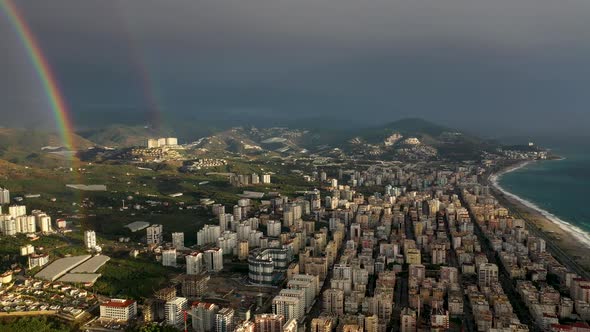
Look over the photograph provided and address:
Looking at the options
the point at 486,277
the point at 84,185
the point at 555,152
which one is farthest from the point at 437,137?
the point at 486,277

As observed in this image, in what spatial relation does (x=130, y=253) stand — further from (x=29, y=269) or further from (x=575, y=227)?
(x=575, y=227)

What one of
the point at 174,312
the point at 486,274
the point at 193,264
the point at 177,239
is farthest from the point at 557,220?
the point at 174,312

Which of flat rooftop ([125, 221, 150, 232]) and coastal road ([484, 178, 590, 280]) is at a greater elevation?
flat rooftop ([125, 221, 150, 232])

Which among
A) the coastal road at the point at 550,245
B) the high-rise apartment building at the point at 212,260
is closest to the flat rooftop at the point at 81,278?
the high-rise apartment building at the point at 212,260

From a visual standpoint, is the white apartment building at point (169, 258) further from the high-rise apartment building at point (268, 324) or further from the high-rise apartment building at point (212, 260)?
the high-rise apartment building at point (268, 324)

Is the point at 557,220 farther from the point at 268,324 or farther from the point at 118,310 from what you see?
the point at 118,310

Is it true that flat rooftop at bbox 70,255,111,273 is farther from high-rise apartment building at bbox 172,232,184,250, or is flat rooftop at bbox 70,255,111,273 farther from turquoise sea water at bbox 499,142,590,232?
turquoise sea water at bbox 499,142,590,232

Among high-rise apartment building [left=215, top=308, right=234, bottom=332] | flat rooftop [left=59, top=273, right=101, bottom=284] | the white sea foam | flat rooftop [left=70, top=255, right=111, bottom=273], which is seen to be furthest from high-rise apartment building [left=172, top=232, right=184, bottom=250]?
the white sea foam
